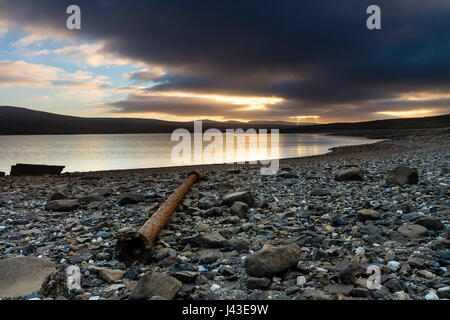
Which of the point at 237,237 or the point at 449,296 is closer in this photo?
the point at 449,296

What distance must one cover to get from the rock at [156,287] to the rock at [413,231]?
14.4 ft

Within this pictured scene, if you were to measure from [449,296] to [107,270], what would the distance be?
492cm

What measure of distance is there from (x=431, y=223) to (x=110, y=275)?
6.11 metres

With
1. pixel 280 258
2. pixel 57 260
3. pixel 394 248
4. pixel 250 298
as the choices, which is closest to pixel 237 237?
pixel 280 258

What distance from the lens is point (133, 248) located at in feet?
18.1

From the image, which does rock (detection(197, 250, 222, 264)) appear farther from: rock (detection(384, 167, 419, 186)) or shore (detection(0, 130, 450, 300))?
rock (detection(384, 167, 419, 186))

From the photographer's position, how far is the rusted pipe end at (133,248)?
5.32m

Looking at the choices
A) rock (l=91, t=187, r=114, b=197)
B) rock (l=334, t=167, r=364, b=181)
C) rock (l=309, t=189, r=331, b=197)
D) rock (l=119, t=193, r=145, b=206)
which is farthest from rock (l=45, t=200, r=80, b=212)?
rock (l=334, t=167, r=364, b=181)

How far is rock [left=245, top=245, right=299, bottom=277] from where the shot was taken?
4516 mm

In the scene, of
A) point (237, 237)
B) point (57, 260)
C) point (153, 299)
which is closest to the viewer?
point (153, 299)

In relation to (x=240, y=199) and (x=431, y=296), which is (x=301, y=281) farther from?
(x=240, y=199)

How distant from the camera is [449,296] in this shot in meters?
3.66

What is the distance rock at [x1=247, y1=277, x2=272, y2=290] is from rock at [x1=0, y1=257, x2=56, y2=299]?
3.19 m
